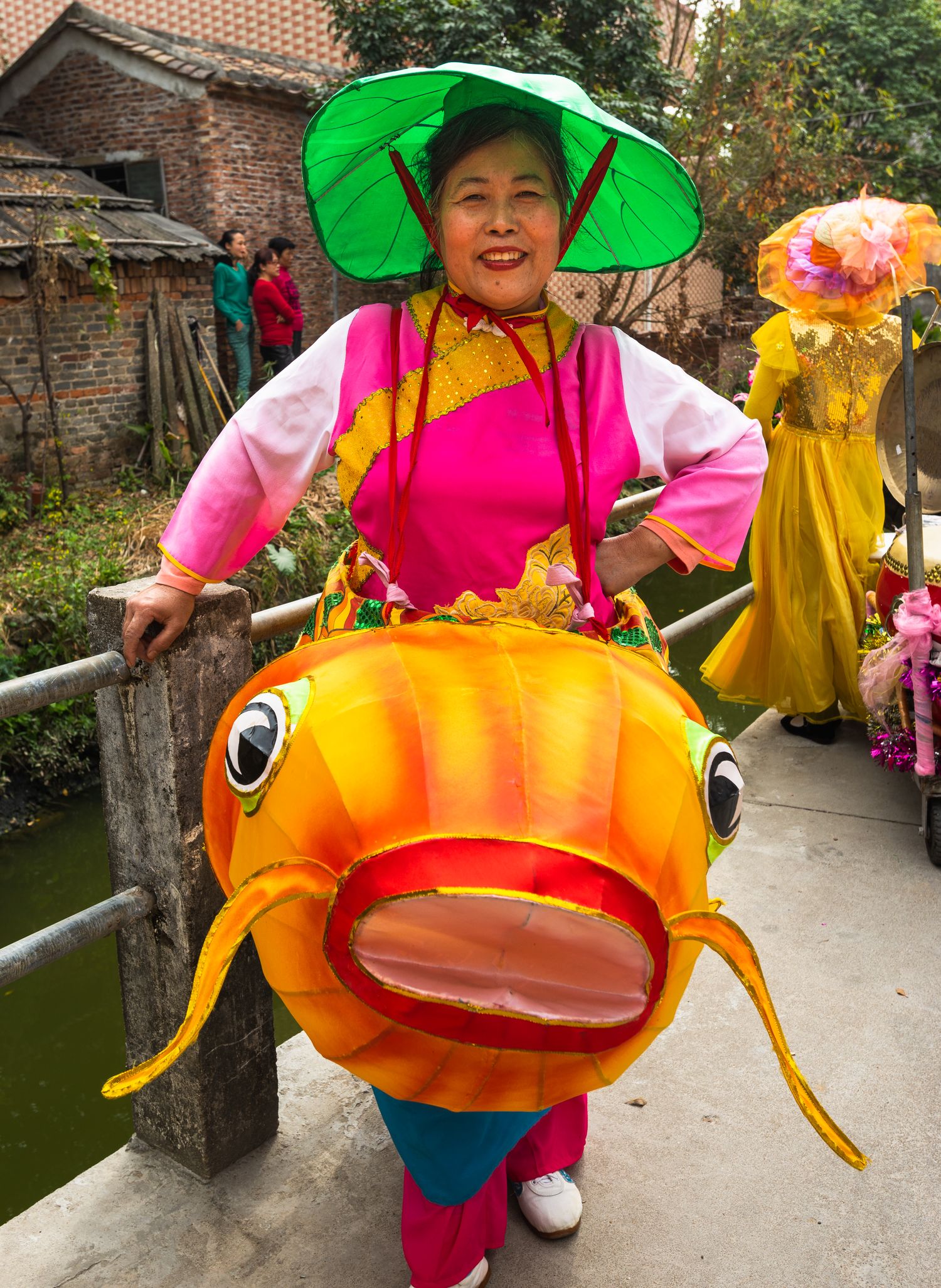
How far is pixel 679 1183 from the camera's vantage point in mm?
1942

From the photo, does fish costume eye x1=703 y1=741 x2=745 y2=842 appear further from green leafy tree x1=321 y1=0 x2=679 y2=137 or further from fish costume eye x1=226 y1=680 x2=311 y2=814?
green leafy tree x1=321 y1=0 x2=679 y2=137

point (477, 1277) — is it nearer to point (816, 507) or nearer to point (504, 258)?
point (504, 258)

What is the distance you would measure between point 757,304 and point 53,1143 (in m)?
13.5

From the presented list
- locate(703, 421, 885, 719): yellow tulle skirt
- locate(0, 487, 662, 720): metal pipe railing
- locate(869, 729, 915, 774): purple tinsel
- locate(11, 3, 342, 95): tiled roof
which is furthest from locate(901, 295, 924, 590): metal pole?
locate(11, 3, 342, 95): tiled roof

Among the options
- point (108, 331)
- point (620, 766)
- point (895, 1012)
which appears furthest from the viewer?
point (108, 331)

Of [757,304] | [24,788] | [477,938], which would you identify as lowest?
[24,788]

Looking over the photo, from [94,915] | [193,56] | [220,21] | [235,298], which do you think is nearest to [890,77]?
[220,21]

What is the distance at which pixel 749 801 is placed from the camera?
342 centimetres

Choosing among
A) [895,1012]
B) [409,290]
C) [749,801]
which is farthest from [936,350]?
[409,290]

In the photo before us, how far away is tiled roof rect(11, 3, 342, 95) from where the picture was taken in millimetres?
11172

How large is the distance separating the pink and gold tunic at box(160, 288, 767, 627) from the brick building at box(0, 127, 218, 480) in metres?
7.26

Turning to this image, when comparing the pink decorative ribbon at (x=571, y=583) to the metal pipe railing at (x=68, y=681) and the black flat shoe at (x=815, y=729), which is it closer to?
the metal pipe railing at (x=68, y=681)

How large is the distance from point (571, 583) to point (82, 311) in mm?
8163

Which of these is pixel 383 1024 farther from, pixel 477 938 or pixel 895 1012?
pixel 895 1012
